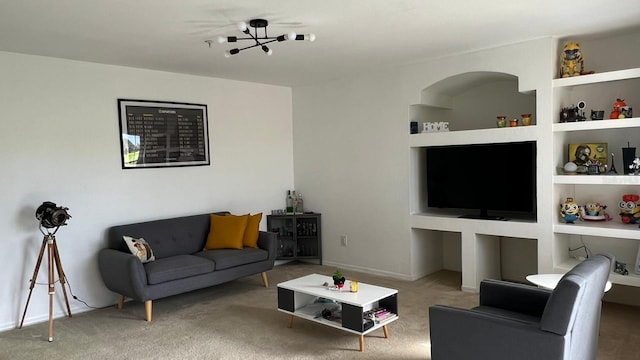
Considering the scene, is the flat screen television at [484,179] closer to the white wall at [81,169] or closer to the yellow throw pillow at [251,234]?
the yellow throw pillow at [251,234]

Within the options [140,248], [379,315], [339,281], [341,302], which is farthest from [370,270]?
[140,248]

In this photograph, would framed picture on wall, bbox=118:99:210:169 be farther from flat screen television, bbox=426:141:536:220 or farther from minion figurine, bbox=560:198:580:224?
minion figurine, bbox=560:198:580:224

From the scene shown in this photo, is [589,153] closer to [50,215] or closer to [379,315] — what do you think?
[379,315]

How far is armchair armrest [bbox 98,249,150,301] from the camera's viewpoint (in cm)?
417

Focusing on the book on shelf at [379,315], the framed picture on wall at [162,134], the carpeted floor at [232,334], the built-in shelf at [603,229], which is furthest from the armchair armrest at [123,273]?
the built-in shelf at [603,229]

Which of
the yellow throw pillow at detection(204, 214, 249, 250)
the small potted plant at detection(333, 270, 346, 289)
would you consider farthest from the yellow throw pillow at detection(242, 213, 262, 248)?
the small potted plant at detection(333, 270, 346, 289)

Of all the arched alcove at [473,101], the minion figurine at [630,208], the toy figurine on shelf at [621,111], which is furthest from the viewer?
the arched alcove at [473,101]

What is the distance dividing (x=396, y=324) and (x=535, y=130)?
85.1 inches

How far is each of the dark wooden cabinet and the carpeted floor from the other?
1.35 m

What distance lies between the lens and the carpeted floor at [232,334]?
138 inches

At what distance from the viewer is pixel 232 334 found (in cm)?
389

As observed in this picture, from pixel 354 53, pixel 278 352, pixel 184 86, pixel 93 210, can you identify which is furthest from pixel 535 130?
pixel 93 210

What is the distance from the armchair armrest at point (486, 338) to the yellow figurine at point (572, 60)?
8.57 ft

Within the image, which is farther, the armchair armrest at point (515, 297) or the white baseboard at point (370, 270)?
the white baseboard at point (370, 270)
